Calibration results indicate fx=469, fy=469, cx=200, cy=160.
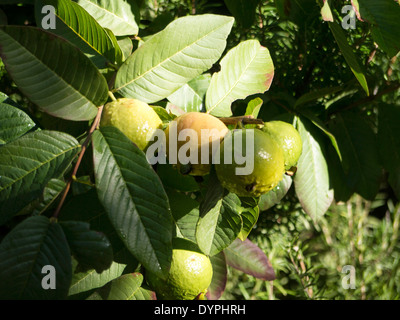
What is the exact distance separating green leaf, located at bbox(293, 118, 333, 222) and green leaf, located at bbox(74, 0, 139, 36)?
39cm

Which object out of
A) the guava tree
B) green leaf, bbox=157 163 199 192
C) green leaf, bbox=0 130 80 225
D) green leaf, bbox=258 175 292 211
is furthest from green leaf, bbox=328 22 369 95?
green leaf, bbox=0 130 80 225

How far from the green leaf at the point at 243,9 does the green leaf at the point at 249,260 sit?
1.51 feet

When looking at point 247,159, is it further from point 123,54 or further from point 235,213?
point 123,54

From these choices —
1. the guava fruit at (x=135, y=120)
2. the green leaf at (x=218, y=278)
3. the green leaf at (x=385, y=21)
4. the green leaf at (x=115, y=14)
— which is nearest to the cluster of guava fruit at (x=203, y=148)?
the guava fruit at (x=135, y=120)

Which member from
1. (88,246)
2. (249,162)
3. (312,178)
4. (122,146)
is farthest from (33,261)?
(312,178)

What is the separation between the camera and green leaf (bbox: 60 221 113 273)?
2.06 feet

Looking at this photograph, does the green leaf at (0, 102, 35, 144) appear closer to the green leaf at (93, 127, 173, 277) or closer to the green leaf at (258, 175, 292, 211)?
the green leaf at (93, 127, 173, 277)

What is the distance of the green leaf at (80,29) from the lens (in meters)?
0.73

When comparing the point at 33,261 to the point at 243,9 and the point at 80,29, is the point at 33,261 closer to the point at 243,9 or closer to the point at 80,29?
the point at 80,29

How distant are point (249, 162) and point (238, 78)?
26 centimetres

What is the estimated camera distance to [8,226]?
2.79ft

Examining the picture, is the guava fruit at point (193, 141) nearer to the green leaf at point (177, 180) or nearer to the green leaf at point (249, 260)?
the green leaf at point (177, 180)
